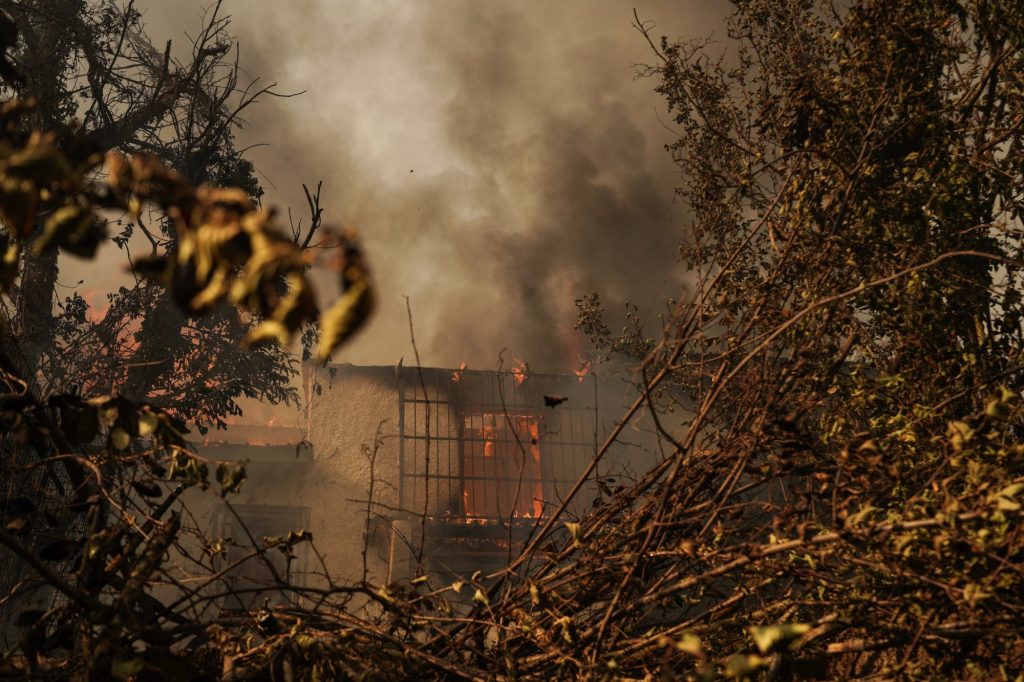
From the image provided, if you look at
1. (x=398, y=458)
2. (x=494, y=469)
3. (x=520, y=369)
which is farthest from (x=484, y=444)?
(x=520, y=369)

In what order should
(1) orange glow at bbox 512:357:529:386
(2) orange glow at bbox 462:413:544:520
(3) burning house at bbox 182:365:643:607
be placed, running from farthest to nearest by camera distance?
1. (1) orange glow at bbox 512:357:529:386
2. (2) orange glow at bbox 462:413:544:520
3. (3) burning house at bbox 182:365:643:607

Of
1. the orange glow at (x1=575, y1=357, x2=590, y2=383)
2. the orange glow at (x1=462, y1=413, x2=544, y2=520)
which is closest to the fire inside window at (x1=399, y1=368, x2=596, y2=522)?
the orange glow at (x1=462, y1=413, x2=544, y2=520)

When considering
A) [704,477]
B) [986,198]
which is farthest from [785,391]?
[986,198]

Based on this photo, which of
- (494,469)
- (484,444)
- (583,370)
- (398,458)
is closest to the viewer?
(398,458)

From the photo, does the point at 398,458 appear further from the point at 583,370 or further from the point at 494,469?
the point at 583,370

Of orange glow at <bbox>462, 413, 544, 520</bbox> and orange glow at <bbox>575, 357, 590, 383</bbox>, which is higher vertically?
orange glow at <bbox>575, 357, 590, 383</bbox>

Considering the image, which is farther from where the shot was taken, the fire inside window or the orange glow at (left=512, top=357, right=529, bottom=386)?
the orange glow at (left=512, top=357, right=529, bottom=386)

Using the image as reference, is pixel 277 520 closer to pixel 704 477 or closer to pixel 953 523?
pixel 704 477

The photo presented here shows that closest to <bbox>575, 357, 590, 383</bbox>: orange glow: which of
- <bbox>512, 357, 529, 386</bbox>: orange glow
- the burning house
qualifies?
the burning house

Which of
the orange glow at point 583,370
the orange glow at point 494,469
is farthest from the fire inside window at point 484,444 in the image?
the orange glow at point 583,370

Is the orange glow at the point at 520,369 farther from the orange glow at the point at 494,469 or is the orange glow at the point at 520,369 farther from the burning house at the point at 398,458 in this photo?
the orange glow at the point at 494,469

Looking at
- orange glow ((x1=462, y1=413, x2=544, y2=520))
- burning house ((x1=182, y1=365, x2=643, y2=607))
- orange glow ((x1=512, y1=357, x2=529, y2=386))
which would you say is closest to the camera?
burning house ((x1=182, y1=365, x2=643, y2=607))

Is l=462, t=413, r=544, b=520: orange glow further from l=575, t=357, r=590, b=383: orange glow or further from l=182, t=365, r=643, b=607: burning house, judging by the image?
l=575, t=357, r=590, b=383: orange glow

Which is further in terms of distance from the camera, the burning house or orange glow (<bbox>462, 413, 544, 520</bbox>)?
orange glow (<bbox>462, 413, 544, 520</bbox>)
